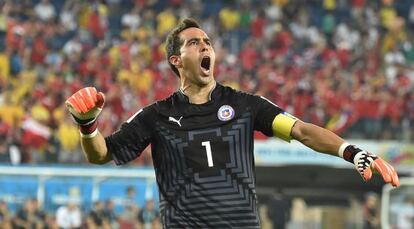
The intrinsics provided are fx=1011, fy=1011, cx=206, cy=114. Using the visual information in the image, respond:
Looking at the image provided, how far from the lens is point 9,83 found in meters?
18.3

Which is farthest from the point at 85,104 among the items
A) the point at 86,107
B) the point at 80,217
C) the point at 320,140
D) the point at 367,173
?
the point at 80,217

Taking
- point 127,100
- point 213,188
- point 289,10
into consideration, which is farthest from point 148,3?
point 213,188

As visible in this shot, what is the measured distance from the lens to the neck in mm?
5180

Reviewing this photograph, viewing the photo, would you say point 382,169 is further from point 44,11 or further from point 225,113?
point 44,11

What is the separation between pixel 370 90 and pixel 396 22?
15.2 feet

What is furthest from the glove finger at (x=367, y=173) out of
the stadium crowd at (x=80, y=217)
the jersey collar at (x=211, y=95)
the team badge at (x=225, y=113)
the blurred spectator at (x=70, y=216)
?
the blurred spectator at (x=70, y=216)

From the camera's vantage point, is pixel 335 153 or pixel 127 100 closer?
pixel 335 153

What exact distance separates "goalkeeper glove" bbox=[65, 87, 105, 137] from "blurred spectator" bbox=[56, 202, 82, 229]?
902cm

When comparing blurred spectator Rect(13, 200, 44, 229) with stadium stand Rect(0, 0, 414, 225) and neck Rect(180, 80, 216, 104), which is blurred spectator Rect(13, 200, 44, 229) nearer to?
stadium stand Rect(0, 0, 414, 225)

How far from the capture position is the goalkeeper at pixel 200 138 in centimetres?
495

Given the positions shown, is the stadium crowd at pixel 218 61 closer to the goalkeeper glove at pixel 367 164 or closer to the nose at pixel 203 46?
the nose at pixel 203 46

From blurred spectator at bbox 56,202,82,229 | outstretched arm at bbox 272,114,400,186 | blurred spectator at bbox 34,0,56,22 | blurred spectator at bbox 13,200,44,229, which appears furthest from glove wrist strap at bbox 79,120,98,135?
blurred spectator at bbox 34,0,56,22

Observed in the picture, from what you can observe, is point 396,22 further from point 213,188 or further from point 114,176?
point 213,188

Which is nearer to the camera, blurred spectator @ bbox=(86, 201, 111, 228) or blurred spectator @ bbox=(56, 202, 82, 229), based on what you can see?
blurred spectator @ bbox=(86, 201, 111, 228)
